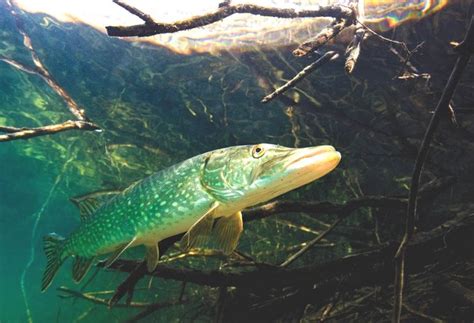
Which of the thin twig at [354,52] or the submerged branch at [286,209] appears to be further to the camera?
the submerged branch at [286,209]

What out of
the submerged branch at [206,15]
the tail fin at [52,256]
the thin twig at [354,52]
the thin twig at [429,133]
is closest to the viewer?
the thin twig at [429,133]

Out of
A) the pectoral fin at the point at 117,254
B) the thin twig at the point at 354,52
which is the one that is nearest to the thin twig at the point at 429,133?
the thin twig at the point at 354,52

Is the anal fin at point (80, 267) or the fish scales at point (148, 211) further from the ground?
the fish scales at point (148, 211)

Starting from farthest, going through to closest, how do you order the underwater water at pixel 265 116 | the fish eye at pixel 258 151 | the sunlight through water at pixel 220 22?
the underwater water at pixel 265 116 < the sunlight through water at pixel 220 22 < the fish eye at pixel 258 151

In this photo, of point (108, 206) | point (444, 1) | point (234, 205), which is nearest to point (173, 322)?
point (108, 206)

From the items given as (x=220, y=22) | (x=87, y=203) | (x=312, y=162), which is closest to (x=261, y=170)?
(x=312, y=162)

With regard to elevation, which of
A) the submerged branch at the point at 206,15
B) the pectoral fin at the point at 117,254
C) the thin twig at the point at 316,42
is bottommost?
the pectoral fin at the point at 117,254

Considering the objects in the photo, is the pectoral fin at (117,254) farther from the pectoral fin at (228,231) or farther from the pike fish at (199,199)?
the pectoral fin at (228,231)
